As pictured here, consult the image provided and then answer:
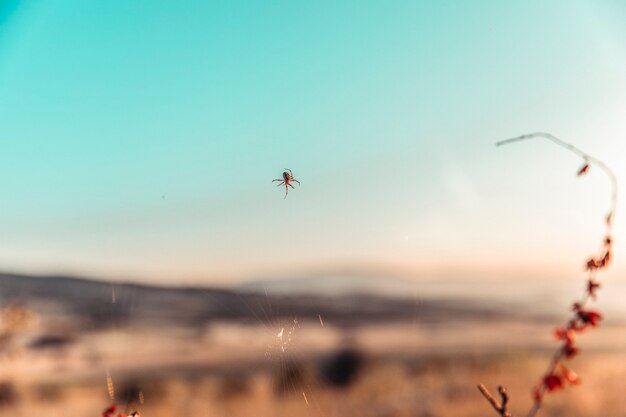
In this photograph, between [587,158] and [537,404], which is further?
[587,158]

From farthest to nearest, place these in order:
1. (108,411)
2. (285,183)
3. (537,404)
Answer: (285,183)
(108,411)
(537,404)

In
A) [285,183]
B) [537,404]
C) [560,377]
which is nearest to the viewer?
[537,404]

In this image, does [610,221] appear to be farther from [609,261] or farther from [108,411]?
[108,411]

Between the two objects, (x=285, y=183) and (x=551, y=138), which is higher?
(x=285, y=183)

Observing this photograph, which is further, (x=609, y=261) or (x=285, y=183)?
(x=285, y=183)

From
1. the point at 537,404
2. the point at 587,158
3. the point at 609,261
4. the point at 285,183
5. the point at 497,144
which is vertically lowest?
the point at 537,404

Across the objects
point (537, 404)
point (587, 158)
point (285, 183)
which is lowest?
point (537, 404)

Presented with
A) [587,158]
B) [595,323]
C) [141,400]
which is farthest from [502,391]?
[141,400]

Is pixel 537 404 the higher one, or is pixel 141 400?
pixel 141 400

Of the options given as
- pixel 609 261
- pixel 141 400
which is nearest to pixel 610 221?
pixel 609 261
